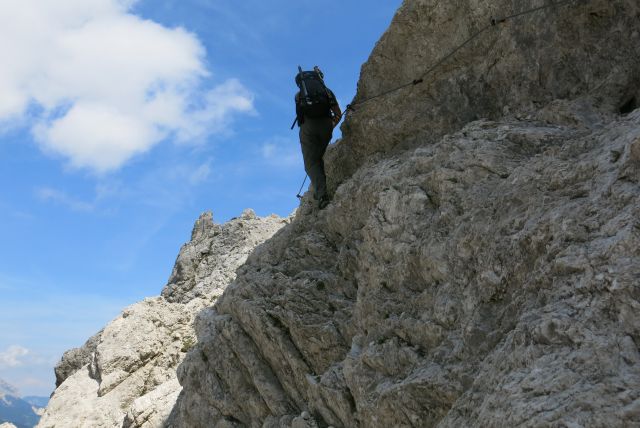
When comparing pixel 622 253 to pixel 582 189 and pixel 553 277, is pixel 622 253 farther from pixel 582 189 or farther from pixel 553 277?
pixel 582 189

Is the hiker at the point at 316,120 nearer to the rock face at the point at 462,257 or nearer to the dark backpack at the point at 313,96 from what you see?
the dark backpack at the point at 313,96

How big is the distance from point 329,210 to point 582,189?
25.4 ft

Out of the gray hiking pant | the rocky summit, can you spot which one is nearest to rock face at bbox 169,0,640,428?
the rocky summit

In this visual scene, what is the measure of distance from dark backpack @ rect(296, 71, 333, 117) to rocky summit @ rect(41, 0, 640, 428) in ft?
2.70

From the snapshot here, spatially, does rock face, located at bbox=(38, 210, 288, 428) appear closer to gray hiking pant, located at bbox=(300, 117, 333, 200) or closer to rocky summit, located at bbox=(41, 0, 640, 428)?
rocky summit, located at bbox=(41, 0, 640, 428)

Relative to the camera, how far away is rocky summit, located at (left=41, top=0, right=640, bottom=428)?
21.0 feet

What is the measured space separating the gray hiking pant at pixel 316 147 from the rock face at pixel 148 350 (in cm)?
1073

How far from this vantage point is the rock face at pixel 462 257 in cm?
640

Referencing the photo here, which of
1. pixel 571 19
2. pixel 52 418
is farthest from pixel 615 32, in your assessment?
pixel 52 418

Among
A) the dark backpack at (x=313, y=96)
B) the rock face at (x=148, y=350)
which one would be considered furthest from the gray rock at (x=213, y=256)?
the dark backpack at (x=313, y=96)

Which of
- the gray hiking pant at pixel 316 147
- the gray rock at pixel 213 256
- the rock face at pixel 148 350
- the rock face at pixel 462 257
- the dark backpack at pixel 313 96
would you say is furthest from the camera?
the gray rock at pixel 213 256

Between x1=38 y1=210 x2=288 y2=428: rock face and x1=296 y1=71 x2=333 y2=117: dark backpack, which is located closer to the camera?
x1=296 y1=71 x2=333 y2=117: dark backpack

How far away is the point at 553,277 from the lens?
721 centimetres

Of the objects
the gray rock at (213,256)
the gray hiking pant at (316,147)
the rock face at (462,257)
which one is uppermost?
the gray rock at (213,256)
